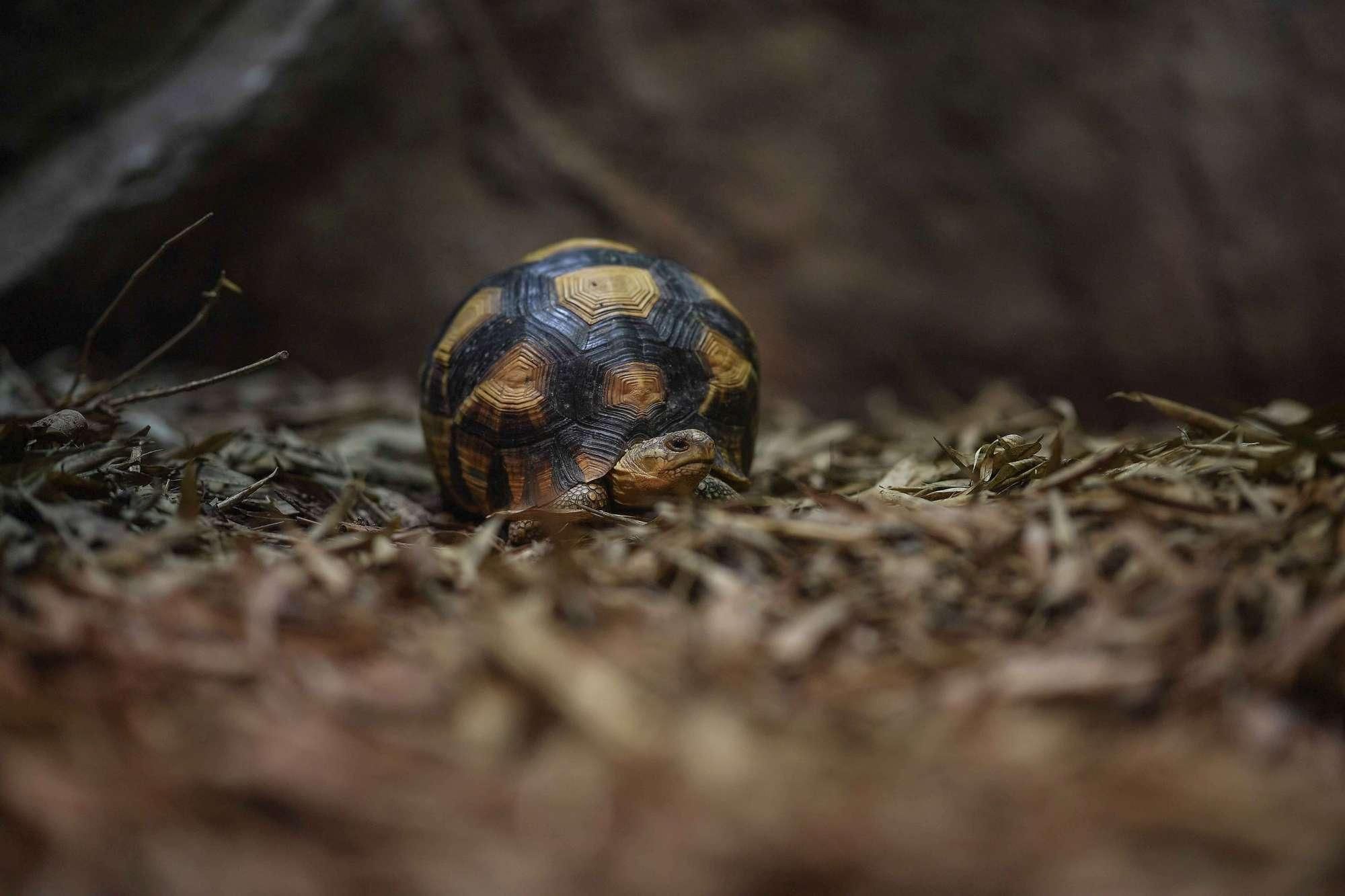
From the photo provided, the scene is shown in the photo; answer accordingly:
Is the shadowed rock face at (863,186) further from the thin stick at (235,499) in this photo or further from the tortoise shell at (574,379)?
the thin stick at (235,499)

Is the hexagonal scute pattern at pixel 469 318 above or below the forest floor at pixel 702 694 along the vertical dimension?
above

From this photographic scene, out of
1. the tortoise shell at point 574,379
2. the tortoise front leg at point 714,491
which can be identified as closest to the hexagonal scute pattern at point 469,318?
the tortoise shell at point 574,379

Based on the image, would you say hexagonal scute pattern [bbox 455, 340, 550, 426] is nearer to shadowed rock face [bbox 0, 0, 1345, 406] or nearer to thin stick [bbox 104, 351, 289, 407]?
thin stick [bbox 104, 351, 289, 407]

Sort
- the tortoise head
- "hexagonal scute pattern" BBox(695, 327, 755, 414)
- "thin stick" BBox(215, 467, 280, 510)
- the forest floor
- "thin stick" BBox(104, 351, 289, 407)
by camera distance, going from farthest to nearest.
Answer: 1. "hexagonal scute pattern" BBox(695, 327, 755, 414)
2. the tortoise head
3. "thin stick" BBox(215, 467, 280, 510)
4. "thin stick" BBox(104, 351, 289, 407)
5. the forest floor

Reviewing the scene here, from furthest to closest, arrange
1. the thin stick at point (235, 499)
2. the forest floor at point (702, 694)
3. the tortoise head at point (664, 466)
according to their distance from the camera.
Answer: the tortoise head at point (664, 466), the thin stick at point (235, 499), the forest floor at point (702, 694)

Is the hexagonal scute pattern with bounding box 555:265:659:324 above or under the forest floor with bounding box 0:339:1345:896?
above

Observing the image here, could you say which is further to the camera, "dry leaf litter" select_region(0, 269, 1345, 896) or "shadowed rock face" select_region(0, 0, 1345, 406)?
"shadowed rock face" select_region(0, 0, 1345, 406)

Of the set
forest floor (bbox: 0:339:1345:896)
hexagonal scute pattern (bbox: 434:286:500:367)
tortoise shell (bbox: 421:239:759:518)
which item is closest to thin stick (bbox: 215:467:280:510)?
forest floor (bbox: 0:339:1345:896)
